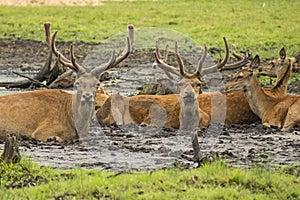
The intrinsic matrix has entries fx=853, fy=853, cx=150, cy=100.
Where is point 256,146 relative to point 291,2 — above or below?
below

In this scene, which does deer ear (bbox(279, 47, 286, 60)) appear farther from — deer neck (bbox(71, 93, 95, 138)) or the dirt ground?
deer neck (bbox(71, 93, 95, 138))

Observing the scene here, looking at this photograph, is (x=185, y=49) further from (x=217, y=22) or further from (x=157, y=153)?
(x=157, y=153)

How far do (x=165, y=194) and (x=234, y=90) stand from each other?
16.9ft

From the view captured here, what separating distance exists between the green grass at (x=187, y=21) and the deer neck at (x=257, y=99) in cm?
721

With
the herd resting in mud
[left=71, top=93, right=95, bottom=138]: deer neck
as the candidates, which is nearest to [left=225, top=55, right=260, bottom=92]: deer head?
the herd resting in mud

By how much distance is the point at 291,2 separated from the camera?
3281 centimetres

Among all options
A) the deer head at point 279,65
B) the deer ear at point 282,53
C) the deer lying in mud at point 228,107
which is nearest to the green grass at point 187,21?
the deer head at point 279,65

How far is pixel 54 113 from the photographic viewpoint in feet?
34.2

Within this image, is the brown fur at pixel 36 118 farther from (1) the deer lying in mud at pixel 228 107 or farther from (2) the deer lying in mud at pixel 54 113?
(1) the deer lying in mud at pixel 228 107

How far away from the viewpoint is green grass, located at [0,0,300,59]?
22.4 m

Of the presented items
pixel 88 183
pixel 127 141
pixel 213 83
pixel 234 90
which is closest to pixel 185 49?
pixel 213 83

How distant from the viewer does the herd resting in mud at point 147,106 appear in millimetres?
10250

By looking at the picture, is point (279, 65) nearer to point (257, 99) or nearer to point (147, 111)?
point (257, 99)

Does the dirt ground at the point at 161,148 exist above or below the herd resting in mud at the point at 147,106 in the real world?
below
